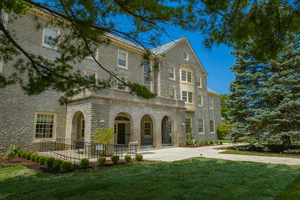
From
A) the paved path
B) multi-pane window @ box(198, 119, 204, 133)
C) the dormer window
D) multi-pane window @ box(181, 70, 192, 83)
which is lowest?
the paved path

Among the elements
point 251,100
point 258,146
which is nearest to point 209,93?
point 251,100

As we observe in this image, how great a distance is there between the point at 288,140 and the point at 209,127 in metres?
14.0

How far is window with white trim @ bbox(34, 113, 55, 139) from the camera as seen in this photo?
14.3m

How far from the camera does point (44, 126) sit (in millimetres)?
14641

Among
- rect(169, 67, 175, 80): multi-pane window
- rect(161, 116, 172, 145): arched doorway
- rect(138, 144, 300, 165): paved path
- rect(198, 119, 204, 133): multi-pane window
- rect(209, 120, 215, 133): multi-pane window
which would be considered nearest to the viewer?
rect(138, 144, 300, 165): paved path

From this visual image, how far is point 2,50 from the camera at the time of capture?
20.3ft

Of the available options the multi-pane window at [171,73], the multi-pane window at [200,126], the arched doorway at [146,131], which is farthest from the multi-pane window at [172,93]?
the multi-pane window at [200,126]

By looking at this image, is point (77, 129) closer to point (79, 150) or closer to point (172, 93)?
point (79, 150)

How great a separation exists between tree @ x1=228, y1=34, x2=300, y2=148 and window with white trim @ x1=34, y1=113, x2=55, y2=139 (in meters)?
14.8

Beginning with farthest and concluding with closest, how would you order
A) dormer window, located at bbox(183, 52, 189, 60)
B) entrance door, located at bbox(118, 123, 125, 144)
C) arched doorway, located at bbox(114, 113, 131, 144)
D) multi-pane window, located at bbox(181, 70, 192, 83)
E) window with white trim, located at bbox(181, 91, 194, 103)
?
dormer window, located at bbox(183, 52, 189, 60), multi-pane window, located at bbox(181, 70, 192, 83), window with white trim, located at bbox(181, 91, 194, 103), entrance door, located at bbox(118, 123, 125, 144), arched doorway, located at bbox(114, 113, 131, 144)

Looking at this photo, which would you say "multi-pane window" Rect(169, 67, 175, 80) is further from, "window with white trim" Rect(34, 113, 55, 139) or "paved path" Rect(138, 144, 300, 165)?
"window with white trim" Rect(34, 113, 55, 139)

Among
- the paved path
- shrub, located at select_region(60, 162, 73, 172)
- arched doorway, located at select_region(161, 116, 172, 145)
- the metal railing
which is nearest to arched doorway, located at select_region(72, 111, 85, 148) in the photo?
Answer: the metal railing

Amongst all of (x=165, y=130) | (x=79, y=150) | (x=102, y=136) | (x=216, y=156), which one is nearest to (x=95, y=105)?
(x=102, y=136)

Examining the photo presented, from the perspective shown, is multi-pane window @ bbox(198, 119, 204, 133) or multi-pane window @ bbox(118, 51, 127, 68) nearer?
multi-pane window @ bbox(118, 51, 127, 68)
